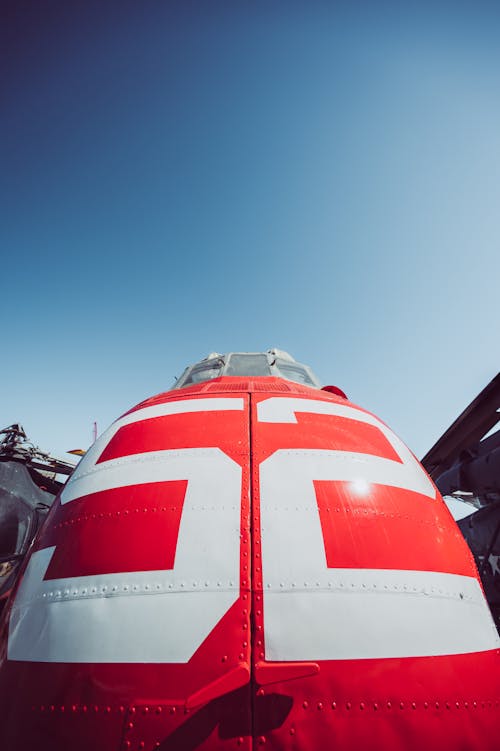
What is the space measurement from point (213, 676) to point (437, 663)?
51.6 inches

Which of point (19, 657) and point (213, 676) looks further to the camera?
point (19, 657)

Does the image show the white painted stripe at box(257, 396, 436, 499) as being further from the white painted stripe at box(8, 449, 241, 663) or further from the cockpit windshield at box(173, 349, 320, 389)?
the cockpit windshield at box(173, 349, 320, 389)

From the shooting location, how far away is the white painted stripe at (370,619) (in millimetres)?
1862

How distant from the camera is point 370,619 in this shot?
1.97 m

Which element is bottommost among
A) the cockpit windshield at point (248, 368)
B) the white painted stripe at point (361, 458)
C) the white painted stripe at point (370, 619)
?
the white painted stripe at point (370, 619)

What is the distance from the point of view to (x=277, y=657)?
1824 mm

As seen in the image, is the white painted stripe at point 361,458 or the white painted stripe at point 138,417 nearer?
the white painted stripe at point 361,458

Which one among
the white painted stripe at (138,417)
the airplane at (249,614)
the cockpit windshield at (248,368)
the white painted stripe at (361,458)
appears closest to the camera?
the airplane at (249,614)

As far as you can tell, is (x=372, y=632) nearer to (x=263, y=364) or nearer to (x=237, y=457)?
(x=237, y=457)

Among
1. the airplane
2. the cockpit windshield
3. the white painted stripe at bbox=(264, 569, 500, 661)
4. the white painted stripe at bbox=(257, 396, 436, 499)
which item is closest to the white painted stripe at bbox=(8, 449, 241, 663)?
the airplane

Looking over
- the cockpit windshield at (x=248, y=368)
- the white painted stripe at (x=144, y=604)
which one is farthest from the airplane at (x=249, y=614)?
the cockpit windshield at (x=248, y=368)

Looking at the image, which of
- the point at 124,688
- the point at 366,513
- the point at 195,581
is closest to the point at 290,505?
the point at 366,513

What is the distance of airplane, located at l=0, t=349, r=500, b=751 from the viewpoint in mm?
1699

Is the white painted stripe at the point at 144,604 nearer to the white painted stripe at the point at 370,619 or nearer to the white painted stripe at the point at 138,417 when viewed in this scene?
the white painted stripe at the point at 370,619
